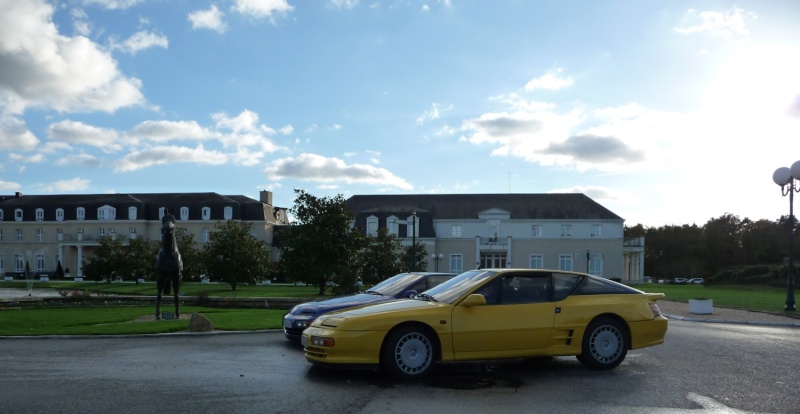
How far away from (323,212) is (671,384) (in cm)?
2675

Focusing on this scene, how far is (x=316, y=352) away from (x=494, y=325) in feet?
7.95

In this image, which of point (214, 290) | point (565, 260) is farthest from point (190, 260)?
point (565, 260)

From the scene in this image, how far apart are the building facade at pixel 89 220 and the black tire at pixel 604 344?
72787 mm

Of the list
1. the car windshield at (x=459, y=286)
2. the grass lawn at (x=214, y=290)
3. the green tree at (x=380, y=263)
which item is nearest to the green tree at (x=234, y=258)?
the grass lawn at (x=214, y=290)

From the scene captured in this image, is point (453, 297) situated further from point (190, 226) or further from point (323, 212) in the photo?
point (190, 226)

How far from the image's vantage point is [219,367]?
10133 mm

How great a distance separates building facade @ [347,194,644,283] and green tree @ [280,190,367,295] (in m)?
33.4

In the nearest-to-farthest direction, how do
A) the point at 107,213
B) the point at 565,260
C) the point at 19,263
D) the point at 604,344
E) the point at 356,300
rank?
1. the point at 604,344
2. the point at 356,300
3. the point at 565,260
4. the point at 107,213
5. the point at 19,263

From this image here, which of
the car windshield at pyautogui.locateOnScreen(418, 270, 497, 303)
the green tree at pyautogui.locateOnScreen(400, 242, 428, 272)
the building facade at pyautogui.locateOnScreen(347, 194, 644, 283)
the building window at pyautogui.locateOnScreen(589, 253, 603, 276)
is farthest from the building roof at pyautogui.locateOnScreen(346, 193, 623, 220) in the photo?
the car windshield at pyautogui.locateOnScreen(418, 270, 497, 303)

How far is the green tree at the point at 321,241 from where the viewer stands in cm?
3434

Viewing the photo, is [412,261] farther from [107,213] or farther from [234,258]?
[107,213]

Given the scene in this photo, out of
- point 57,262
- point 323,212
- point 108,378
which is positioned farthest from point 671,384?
point 57,262

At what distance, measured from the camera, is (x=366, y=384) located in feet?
28.7

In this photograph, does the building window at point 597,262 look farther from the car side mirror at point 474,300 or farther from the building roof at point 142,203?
the car side mirror at point 474,300
